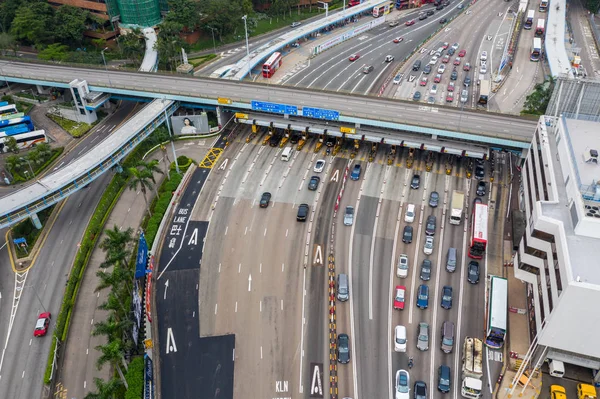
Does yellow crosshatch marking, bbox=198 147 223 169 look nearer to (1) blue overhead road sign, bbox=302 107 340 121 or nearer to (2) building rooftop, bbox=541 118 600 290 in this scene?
(1) blue overhead road sign, bbox=302 107 340 121

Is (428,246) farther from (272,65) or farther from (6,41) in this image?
(6,41)

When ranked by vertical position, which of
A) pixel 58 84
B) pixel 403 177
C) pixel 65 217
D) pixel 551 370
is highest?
pixel 58 84

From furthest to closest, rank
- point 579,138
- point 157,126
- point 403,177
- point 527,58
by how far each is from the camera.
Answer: point 527,58 < point 157,126 < point 403,177 < point 579,138

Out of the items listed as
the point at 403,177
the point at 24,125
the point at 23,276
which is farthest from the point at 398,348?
the point at 24,125

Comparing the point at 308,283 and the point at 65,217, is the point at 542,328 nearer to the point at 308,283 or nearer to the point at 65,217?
the point at 308,283

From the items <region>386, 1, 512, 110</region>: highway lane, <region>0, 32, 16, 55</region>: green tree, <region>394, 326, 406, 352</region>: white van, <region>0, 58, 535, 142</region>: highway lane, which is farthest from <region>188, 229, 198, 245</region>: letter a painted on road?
<region>0, 32, 16, 55</region>: green tree

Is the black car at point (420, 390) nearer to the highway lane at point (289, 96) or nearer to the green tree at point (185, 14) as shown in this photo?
the highway lane at point (289, 96)

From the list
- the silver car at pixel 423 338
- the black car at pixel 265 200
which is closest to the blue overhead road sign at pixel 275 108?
the black car at pixel 265 200
